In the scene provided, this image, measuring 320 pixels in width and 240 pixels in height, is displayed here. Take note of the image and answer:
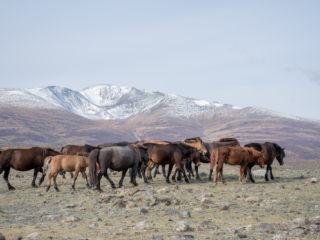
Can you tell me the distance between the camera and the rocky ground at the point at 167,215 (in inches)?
363

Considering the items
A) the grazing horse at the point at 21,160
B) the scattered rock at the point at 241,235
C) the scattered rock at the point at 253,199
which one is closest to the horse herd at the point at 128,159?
the grazing horse at the point at 21,160

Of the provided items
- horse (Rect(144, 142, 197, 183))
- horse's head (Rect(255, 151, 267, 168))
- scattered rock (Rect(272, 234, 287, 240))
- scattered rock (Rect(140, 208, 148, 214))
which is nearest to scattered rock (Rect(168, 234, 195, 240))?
scattered rock (Rect(272, 234, 287, 240))

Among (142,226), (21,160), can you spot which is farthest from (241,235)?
(21,160)

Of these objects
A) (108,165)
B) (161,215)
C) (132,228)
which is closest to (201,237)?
(132,228)

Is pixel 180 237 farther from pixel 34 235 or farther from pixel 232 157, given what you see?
pixel 232 157

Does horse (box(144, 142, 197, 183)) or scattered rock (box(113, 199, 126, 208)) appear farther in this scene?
horse (box(144, 142, 197, 183))

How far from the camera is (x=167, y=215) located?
11414 millimetres

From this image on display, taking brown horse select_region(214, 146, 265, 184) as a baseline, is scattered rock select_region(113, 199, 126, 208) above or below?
below

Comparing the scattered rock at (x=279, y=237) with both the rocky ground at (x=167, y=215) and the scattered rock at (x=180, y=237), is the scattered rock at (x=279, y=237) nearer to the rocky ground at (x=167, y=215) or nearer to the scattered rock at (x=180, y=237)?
the rocky ground at (x=167, y=215)

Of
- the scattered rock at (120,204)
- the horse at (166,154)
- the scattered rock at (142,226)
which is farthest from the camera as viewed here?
the horse at (166,154)

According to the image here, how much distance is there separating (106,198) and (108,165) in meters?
4.54

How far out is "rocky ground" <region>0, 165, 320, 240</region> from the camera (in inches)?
363

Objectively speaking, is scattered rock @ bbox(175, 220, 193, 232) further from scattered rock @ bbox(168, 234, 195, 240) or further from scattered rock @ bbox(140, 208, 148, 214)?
scattered rock @ bbox(140, 208, 148, 214)

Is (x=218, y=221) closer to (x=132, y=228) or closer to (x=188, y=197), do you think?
(x=132, y=228)
